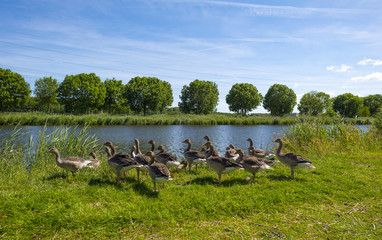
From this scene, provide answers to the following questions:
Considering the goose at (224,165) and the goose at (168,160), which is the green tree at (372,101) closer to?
the goose at (224,165)

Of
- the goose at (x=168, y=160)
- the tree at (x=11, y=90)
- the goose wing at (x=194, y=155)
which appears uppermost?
the tree at (x=11, y=90)

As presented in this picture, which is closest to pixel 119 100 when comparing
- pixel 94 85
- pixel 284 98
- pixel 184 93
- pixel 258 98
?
pixel 94 85

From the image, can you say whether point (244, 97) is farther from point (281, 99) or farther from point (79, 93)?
point (79, 93)

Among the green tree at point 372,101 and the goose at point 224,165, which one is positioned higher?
the green tree at point 372,101

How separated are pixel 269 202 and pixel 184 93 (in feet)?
283

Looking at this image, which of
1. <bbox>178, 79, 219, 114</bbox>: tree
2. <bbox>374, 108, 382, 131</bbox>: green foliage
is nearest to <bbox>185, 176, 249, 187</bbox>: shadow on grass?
<bbox>374, 108, 382, 131</bbox>: green foliage

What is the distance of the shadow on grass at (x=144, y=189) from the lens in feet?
21.7

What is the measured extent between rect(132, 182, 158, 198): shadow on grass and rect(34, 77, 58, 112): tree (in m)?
69.8

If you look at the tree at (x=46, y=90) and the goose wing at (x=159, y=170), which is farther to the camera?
the tree at (x=46, y=90)

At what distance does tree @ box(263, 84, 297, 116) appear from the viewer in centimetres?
8878

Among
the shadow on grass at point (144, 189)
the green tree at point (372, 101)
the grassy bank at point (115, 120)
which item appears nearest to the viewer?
the shadow on grass at point (144, 189)

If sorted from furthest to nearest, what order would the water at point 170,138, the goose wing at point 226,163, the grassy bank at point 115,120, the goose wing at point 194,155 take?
1. the grassy bank at point 115,120
2. the water at point 170,138
3. the goose wing at point 194,155
4. the goose wing at point 226,163

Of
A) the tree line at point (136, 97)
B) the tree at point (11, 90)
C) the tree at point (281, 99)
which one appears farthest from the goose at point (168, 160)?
the tree at point (281, 99)

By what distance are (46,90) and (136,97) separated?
25717 millimetres
